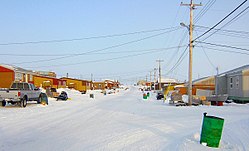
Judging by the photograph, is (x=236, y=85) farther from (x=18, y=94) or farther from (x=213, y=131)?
(x=213, y=131)

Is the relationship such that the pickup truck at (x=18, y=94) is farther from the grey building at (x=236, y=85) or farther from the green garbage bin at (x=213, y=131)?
the grey building at (x=236, y=85)

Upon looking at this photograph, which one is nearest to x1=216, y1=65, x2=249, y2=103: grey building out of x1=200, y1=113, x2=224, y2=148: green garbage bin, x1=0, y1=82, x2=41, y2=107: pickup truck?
x1=0, y1=82, x2=41, y2=107: pickup truck

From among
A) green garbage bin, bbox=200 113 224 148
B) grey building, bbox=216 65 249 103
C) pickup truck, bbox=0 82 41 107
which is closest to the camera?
green garbage bin, bbox=200 113 224 148

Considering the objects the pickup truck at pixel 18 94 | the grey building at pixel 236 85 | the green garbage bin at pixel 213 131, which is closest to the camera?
the green garbage bin at pixel 213 131

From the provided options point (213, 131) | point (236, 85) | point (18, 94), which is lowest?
point (213, 131)

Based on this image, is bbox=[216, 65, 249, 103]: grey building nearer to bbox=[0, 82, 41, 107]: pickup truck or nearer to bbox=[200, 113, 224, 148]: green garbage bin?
bbox=[0, 82, 41, 107]: pickup truck

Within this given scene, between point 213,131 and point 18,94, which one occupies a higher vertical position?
point 18,94

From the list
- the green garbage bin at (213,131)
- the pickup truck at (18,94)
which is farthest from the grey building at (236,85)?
the green garbage bin at (213,131)

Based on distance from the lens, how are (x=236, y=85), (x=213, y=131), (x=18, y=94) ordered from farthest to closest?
(x=236, y=85) < (x=18, y=94) < (x=213, y=131)

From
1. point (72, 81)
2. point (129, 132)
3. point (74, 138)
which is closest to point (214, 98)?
point (129, 132)

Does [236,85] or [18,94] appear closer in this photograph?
[18,94]

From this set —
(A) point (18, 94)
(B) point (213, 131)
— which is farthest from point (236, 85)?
(B) point (213, 131)

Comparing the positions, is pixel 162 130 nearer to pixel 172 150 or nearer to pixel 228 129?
pixel 228 129

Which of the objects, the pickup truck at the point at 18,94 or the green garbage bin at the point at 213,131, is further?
the pickup truck at the point at 18,94
